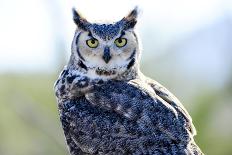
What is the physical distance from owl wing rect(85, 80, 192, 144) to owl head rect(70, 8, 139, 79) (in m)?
0.24

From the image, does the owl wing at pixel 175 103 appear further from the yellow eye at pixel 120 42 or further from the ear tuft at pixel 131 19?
the ear tuft at pixel 131 19

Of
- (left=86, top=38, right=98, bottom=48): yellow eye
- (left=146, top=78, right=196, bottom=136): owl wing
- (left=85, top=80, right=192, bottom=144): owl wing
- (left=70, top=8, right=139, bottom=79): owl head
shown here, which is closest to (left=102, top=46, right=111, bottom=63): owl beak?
(left=70, top=8, right=139, bottom=79): owl head

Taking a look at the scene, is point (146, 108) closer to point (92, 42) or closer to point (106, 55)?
point (106, 55)

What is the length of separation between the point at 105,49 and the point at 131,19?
424mm

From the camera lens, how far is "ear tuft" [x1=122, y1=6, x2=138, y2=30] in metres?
8.42

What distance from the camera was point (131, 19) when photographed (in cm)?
846

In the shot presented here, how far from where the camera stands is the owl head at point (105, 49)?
8258 millimetres

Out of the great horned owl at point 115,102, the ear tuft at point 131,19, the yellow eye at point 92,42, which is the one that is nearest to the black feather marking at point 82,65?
the great horned owl at point 115,102

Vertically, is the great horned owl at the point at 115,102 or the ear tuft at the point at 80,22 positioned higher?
the ear tuft at the point at 80,22

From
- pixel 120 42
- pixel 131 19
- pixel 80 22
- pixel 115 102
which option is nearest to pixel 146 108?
pixel 115 102

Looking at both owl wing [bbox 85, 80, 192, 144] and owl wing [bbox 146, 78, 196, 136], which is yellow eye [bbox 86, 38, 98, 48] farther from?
owl wing [bbox 146, 78, 196, 136]

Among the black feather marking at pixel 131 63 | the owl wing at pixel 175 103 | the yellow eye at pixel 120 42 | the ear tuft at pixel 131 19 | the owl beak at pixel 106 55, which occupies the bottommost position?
the owl wing at pixel 175 103

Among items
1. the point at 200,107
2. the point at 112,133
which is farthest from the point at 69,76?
the point at 200,107

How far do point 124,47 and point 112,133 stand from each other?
0.89 m
